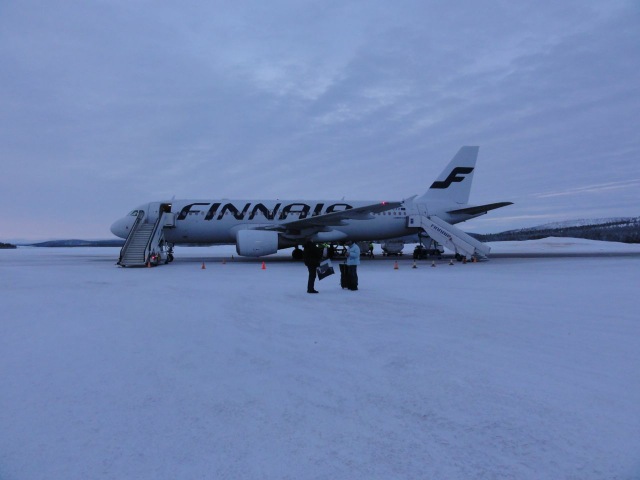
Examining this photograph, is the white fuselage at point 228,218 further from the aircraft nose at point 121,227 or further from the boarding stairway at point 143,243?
the boarding stairway at point 143,243

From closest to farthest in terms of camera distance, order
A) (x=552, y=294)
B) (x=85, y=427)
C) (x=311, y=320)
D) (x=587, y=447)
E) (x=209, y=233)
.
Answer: (x=587, y=447), (x=85, y=427), (x=311, y=320), (x=552, y=294), (x=209, y=233)

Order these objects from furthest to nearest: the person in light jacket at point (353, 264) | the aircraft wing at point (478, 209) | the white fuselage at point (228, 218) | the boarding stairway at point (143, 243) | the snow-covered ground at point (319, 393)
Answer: the aircraft wing at point (478, 209) → the white fuselage at point (228, 218) → the boarding stairway at point (143, 243) → the person in light jacket at point (353, 264) → the snow-covered ground at point (319, 393)

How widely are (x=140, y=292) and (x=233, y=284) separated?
2.71 meters

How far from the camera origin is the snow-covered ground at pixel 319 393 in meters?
2.68

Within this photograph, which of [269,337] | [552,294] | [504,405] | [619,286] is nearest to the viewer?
[504,405]

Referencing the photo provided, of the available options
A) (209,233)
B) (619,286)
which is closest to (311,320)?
(619,286)

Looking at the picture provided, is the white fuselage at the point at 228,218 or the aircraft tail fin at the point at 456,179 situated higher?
the aircraft tail fin at the point at 456,179

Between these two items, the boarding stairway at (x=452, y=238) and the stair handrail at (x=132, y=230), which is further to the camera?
the boarding stairway at (x=452, y=238)

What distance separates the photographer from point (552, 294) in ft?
32.8

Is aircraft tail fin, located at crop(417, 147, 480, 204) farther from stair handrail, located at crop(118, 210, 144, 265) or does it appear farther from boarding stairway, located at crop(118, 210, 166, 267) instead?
stair handrail, located at crop(118, 210, 144, 265)

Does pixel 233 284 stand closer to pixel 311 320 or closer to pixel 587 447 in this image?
pixel 311 320

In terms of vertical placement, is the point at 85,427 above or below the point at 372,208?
below

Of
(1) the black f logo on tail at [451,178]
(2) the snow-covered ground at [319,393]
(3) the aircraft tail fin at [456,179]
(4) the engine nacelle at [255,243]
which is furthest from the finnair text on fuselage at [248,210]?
(2) the snow-covered ground at [319,393]

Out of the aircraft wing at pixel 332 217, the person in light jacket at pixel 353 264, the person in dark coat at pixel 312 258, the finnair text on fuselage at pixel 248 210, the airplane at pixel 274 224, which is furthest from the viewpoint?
the finnair text on fuselage at pixel 248 210
